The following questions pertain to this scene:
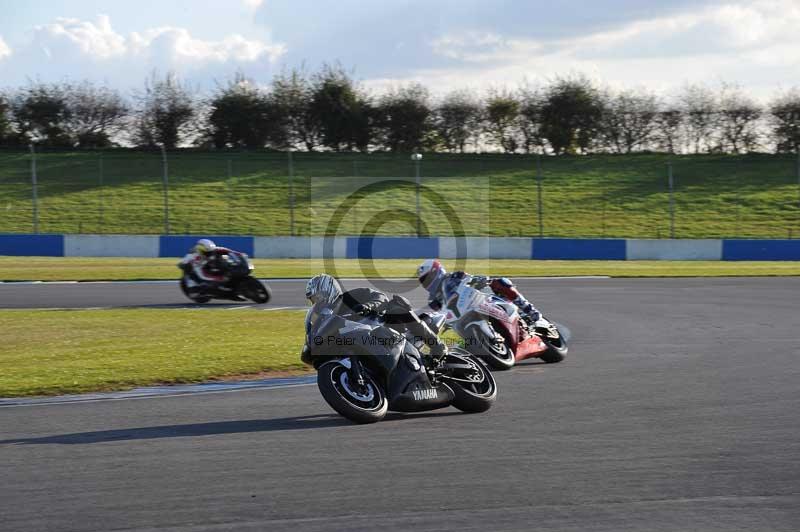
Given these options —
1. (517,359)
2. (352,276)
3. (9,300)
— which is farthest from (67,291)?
(517,359)

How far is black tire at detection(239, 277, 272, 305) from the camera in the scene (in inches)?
778

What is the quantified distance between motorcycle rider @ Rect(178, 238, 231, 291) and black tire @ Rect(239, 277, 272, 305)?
1.42ft

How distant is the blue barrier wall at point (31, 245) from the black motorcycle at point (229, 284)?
15338mm

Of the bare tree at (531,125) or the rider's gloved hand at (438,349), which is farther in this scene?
the bare tree at (531,125)

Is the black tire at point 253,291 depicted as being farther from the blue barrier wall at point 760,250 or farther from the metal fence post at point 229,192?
the blue barrier wall at point 760,250

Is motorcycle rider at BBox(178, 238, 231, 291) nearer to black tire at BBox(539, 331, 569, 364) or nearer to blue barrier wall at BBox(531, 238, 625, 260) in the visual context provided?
black tire at BBox(539, 331, 569, 364)

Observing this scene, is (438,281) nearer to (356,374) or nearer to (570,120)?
(356,374)

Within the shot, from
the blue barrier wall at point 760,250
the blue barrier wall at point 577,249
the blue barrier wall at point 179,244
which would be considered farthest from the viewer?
the blue barrier wall at point 760,250

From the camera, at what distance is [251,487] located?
5.82 m

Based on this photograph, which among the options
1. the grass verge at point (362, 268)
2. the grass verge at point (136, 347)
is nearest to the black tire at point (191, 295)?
the grass verge at point (136, 347)

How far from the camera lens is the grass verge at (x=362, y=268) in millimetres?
26938

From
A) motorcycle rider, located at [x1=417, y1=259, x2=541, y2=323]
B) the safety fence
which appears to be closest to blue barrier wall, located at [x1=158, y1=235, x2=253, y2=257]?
the safety fence

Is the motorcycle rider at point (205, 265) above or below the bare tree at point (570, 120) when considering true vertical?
below

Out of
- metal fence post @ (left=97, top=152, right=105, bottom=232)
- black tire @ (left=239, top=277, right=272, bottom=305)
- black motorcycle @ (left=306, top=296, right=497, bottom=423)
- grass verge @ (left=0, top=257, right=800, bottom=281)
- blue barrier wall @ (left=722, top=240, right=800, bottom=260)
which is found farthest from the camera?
metal fence post @ (left=97, top=152, right=105, bottom=232)
